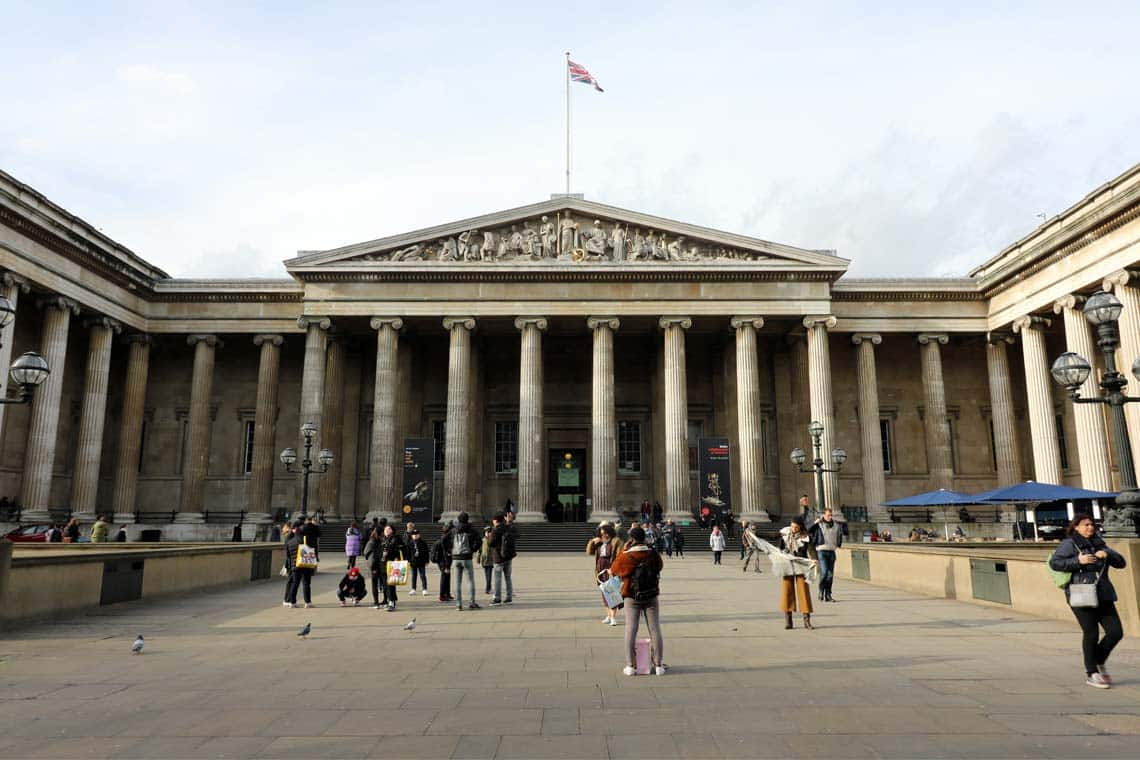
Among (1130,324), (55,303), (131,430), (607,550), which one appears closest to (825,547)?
(607,550)

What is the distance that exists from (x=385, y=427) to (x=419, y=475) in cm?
284

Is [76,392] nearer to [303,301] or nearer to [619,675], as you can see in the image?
[303,301]

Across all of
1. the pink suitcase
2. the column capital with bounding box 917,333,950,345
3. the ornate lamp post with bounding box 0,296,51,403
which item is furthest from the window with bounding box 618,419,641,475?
the pink suitcase

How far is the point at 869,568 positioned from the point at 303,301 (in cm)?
2728

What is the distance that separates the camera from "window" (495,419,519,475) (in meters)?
41.2

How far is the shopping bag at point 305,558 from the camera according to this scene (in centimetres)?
1442

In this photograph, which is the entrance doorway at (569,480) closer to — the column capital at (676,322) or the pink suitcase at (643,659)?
the column capital at (676,322)

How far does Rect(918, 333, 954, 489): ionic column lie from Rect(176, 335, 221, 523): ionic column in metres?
34.5

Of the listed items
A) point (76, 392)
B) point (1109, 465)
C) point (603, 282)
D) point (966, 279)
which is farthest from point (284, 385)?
point (1109, 465)

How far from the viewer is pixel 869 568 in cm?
2022

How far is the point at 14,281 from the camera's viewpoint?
94.6ft

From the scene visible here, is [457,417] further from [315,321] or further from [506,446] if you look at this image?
[315,321]

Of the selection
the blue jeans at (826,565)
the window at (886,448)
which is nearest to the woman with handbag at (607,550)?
the blue jeans at (826,565)

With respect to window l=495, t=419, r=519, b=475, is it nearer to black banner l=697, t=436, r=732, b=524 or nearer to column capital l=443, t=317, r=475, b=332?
column capital l=443, t=317, r=475, b=332
